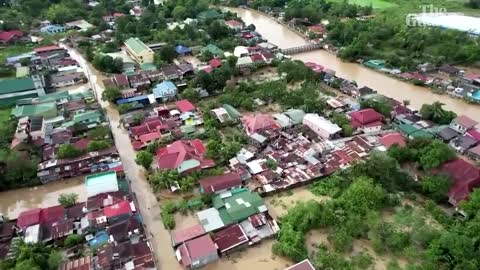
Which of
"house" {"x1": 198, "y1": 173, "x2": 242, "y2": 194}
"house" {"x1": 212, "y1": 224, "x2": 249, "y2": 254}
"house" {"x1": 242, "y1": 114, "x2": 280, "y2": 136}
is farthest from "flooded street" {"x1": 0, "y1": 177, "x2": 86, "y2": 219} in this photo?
"house" {"x1": 242, "y1": 114, "x2": 280, "y2": 136}

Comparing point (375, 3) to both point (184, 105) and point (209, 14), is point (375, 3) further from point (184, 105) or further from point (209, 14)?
point (184, 105)

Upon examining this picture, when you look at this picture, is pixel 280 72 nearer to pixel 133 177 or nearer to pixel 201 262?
pixel 133 177

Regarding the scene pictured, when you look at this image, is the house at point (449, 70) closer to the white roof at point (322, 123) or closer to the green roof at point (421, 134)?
the green roof at point (421, 134)

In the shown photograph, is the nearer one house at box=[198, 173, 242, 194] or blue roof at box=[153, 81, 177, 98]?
house at box=[198, 173, 242, 194]

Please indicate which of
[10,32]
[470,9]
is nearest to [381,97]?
[470,9]

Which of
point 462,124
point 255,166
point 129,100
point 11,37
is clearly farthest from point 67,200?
point 11,37

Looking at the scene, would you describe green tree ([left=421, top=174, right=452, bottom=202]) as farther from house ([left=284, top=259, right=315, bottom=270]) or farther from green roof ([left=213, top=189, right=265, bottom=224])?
green roof ([left=213, top=189, right=265, bottom=224])
